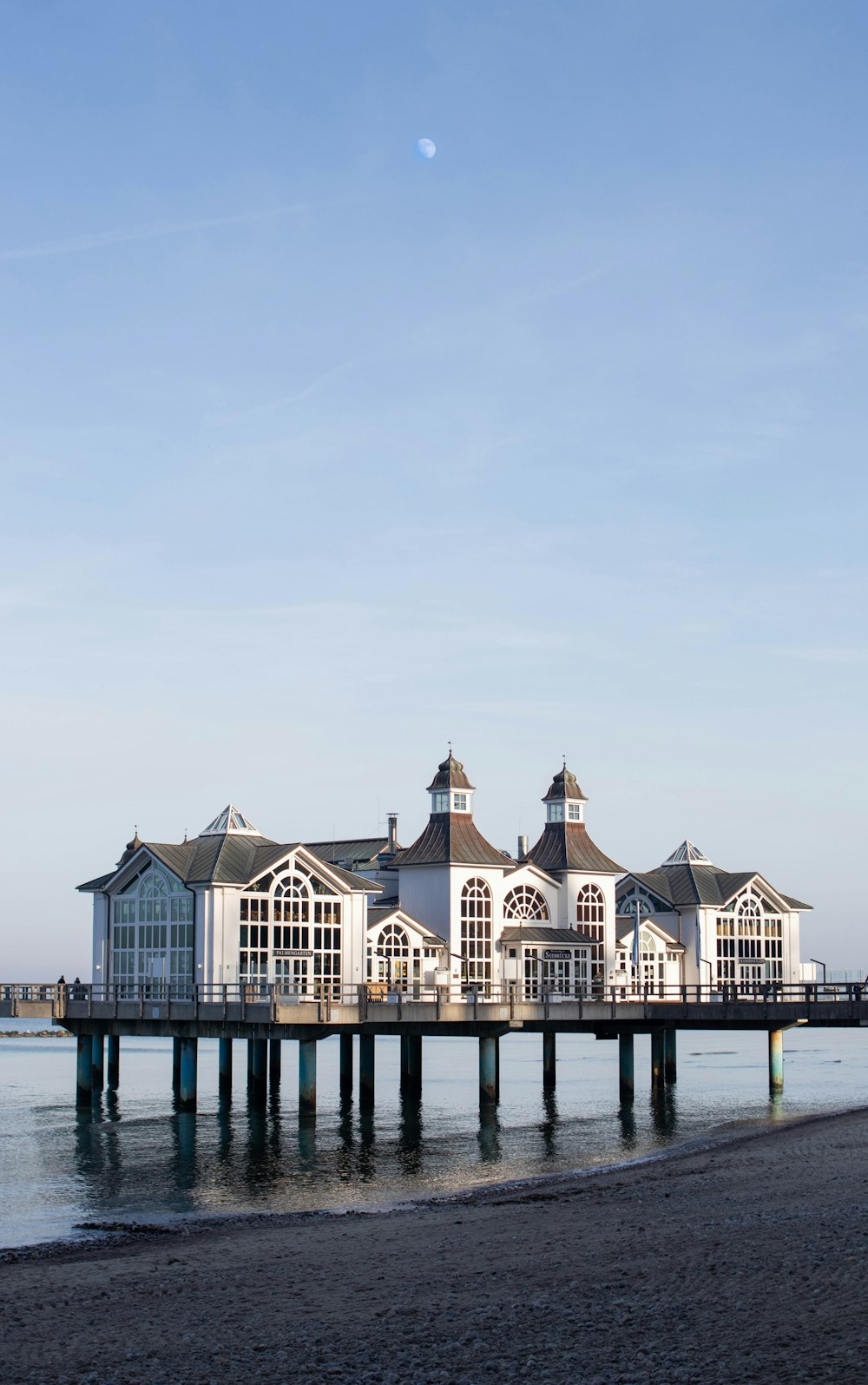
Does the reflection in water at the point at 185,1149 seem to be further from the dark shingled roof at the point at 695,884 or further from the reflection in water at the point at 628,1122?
the dark shingled roof at the point at 695,884

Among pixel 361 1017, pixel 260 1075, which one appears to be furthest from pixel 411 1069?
pixel 361 1017

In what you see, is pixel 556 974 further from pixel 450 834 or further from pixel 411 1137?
pixel 411 1137

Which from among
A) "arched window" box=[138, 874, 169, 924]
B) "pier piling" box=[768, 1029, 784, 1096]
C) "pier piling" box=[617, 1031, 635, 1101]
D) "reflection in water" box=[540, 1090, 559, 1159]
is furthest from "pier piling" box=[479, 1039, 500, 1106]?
"arched window" box=[138, 874, 169, 924]

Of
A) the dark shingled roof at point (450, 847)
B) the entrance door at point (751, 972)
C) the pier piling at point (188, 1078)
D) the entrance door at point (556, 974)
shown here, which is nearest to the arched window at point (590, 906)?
the entrance door at point (556, 974)

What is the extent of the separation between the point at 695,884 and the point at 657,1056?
19.3 metres

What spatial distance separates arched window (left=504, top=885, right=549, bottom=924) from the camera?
208ft

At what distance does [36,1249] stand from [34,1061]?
73.3 metres

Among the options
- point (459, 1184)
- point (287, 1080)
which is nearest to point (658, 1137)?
point (459, 1184)

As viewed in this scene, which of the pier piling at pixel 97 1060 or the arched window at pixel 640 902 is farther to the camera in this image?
the arched window at pixel 640 902

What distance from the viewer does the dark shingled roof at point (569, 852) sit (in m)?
65.1

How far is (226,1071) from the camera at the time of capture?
57.7 m

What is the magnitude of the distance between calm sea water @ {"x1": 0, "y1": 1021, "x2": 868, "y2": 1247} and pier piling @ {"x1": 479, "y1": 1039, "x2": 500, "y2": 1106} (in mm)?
897

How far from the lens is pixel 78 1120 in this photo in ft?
157

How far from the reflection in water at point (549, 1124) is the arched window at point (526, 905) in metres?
7.94
